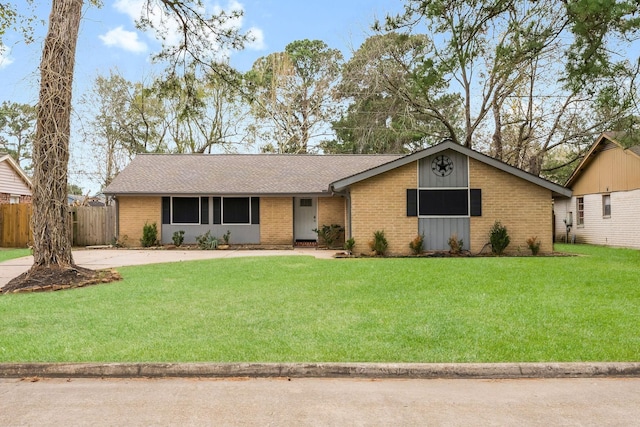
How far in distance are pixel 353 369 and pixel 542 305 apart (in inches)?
159

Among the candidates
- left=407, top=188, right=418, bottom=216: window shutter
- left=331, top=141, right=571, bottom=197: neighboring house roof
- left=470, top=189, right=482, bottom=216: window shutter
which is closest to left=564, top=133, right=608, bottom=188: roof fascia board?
left=331, top=141, right=571, bottom=197: neighboring house roof

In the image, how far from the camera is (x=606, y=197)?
70.7ft

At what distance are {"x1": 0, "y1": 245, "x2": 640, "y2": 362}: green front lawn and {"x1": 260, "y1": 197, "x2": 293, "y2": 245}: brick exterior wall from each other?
31.8 ft

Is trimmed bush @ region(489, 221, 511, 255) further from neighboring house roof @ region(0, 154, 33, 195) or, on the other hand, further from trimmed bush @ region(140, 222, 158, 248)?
neighboring house roof @ region(0, 154, 33, 195)

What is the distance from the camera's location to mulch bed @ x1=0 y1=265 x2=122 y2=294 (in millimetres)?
9422

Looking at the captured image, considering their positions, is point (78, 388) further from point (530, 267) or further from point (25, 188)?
point (25, 188)

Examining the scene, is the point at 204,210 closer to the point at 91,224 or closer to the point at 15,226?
the point at 91,224

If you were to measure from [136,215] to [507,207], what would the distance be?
14.7m

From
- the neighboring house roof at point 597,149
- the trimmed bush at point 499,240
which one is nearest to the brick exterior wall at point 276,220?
the trimmed bush at point 499,240

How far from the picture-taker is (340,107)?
34.2 meters

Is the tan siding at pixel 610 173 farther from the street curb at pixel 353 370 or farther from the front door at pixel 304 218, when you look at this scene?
the street curb at pixel 353 370

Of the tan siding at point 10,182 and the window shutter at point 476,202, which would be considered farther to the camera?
the tan siding at point 10,182

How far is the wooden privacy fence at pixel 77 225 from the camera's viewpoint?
71.8ft

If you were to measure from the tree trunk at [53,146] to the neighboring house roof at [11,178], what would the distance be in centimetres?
1763
